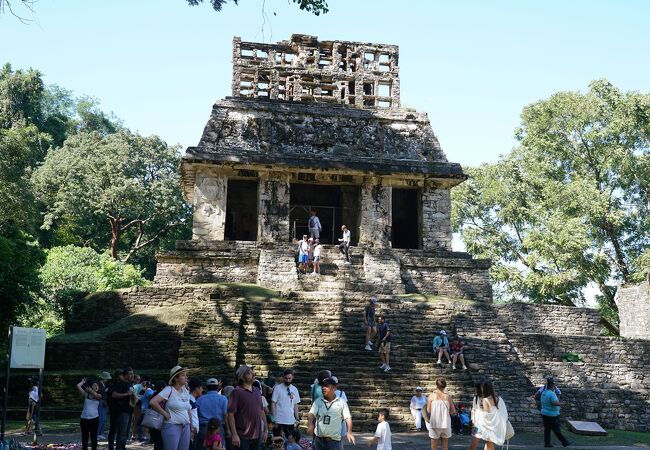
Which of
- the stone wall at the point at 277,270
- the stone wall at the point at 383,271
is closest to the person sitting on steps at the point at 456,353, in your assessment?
the stone wall at the point at 383,271

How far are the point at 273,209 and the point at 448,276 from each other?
16.0 feet

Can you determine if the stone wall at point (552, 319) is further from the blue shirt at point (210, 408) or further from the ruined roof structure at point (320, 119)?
the blue shirt at point (210, 408)

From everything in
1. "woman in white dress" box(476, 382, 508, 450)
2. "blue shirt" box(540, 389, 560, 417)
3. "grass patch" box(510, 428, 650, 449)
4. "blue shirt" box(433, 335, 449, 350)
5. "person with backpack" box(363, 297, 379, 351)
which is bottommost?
"grass patch" box(510, 428, 650, 449)

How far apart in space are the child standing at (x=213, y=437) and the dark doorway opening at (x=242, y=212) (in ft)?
51.7

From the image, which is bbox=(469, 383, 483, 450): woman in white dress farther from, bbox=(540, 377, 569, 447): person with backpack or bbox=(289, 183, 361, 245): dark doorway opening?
bbox=(289, 183, 361, 245): dark doorway opening

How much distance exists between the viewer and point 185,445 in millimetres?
5918

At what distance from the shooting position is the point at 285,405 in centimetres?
761

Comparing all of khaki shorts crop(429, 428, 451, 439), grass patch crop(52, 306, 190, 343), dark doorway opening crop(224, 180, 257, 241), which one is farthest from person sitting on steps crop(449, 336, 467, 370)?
dark doorway opening crop(224, 180, 257, 241)

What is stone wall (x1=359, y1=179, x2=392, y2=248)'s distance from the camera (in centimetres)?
1859

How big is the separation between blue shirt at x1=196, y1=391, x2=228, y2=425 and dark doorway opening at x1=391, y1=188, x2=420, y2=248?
1517cm

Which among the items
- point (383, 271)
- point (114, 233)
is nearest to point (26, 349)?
point (383, 271)

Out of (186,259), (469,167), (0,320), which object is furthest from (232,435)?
(469,167)

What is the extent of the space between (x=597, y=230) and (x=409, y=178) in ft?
32.1

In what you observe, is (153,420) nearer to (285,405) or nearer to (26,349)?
(285,405)
